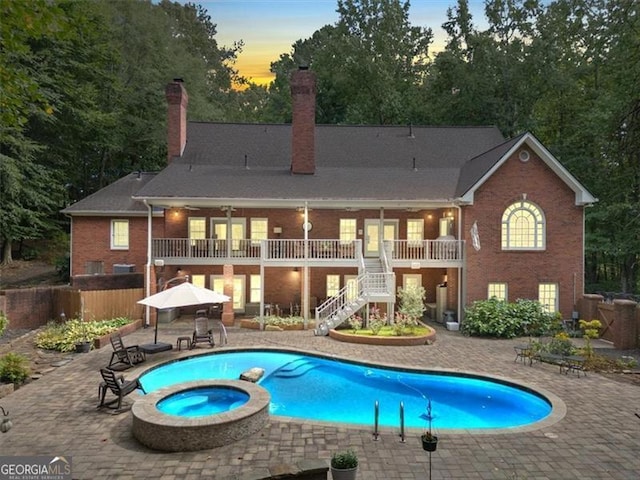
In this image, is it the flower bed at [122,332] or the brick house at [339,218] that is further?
the brick house at [339,218]

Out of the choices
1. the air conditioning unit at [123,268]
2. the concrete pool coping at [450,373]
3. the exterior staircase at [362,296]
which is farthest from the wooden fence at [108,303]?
the exterior staircase at [362,296]

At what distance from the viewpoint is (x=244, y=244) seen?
849 inches

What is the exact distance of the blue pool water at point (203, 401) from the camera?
9.48 meters

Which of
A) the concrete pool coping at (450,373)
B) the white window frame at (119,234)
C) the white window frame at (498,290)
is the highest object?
the white window frame at (119,234)

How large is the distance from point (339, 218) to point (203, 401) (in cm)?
1402

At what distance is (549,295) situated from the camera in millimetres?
18969

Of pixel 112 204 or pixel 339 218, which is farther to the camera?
pixel 112 204

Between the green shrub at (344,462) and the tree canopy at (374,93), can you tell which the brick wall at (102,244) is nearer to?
the tree canopy at (374,93)

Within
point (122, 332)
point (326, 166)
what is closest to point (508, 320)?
point (326, 166)

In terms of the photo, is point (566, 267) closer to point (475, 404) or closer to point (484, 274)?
point (484, 274)

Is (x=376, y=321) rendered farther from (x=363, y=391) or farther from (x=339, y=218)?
(x=339, y=218)

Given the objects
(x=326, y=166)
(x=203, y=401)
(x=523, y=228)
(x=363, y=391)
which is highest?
(x=326, y=166)

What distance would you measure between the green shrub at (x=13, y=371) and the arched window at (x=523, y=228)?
1886cm

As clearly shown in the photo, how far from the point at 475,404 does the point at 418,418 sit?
191cm
